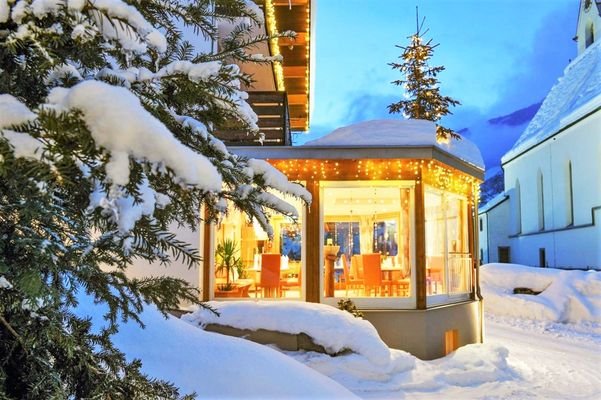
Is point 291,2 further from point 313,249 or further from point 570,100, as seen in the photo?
point 570,100

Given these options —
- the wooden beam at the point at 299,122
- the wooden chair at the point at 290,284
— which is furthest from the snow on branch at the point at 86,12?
the wooden beam at the point at 299,122

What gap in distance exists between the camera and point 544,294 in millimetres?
16453

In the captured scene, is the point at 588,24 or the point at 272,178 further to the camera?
the point at 588,24

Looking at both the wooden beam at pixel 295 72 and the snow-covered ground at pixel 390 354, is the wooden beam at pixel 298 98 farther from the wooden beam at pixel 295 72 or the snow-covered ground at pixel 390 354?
the snow-covered ground at pixel 390 354

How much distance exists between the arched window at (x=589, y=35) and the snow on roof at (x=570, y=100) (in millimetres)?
1272

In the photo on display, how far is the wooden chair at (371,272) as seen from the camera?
10391mm

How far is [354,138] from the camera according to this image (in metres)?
9.52

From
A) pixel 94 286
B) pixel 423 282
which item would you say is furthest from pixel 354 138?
pixel 94 286

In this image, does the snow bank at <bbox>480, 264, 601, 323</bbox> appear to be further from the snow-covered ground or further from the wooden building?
the wooden building

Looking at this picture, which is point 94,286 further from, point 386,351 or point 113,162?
point 386,351

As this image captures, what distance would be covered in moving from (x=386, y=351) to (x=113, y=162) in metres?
7.14

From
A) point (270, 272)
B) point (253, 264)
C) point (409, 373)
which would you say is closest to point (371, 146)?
point (270, 272)

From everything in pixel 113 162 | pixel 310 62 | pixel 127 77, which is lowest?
pixel 113 162

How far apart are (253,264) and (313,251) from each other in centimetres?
375
